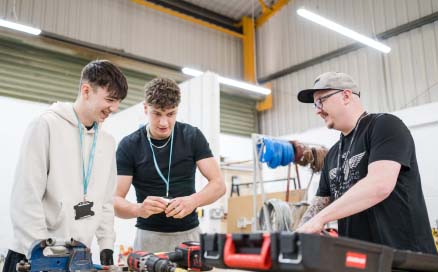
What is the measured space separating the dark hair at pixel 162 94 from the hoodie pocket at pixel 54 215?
631mm

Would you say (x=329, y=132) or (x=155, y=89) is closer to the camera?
(x=155, y=89)

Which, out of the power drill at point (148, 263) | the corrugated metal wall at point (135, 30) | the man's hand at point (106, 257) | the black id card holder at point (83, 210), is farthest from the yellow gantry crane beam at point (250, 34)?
the power drill at point (148, 263)

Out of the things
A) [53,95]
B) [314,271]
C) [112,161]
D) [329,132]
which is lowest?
[314,271]

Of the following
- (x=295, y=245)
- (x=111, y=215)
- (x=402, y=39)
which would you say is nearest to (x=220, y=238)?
(x=295, y=245)

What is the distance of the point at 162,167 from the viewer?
76.9 inches

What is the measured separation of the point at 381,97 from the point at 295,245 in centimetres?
651

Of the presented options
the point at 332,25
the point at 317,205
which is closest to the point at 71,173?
the point at 317,205

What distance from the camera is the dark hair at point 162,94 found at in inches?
73.4

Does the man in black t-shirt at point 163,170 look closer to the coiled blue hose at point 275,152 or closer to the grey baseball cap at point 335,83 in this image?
the grey baseball cap at point 335,83

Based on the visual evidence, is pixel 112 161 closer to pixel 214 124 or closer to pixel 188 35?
pixel 214 124

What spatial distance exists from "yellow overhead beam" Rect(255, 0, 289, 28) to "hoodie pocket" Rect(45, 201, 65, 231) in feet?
25.3

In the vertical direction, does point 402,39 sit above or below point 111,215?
above

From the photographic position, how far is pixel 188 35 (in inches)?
318

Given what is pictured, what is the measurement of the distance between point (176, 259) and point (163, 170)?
64 cm
